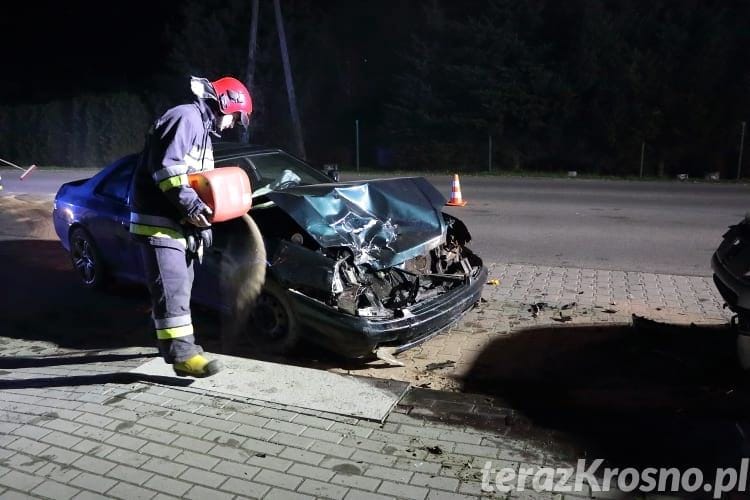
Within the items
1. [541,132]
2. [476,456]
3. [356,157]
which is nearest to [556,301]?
[476,456]

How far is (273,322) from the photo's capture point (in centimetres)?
502

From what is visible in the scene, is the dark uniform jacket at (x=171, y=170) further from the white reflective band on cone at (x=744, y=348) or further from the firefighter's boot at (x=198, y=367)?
the white reflective band on cone at (x=744, y=348)

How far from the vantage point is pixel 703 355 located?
476 cm

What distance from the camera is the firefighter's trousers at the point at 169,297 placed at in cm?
419

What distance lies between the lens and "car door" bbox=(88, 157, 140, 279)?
5.99 m

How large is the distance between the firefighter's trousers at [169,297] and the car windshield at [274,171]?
4.52 feet

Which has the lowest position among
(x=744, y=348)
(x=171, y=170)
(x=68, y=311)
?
(x=68, y=311)

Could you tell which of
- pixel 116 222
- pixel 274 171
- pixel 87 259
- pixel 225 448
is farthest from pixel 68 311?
pixel 225 448

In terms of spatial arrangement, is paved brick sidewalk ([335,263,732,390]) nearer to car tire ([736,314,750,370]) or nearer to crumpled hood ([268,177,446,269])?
crumpled hood ([268,177,446,269])

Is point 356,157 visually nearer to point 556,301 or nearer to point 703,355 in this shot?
point 556,301

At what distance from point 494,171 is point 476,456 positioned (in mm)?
20406

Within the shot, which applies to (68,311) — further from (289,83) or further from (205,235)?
(289,83)

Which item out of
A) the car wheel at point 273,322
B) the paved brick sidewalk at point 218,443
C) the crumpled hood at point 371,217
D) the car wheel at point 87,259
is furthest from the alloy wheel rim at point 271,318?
the car wheel at point 87,259

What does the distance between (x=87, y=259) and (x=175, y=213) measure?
9.57 ft
